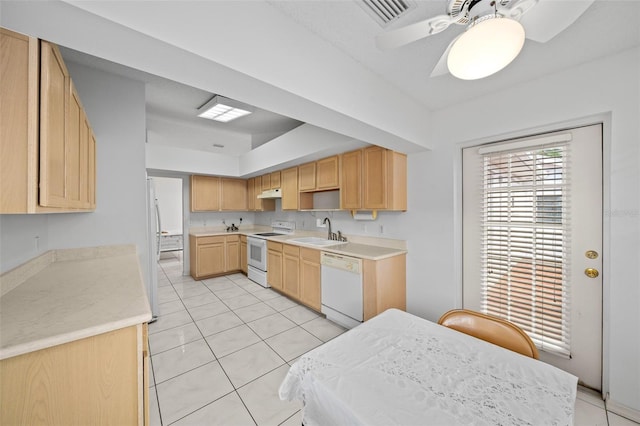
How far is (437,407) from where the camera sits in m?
0.85

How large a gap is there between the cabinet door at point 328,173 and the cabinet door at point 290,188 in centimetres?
57

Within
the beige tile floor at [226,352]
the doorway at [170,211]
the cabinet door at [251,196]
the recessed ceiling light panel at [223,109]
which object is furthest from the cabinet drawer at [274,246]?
the doorway at [170,211]

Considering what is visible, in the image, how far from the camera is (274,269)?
3.99 meters

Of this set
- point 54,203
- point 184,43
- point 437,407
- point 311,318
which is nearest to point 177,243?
point 311,318

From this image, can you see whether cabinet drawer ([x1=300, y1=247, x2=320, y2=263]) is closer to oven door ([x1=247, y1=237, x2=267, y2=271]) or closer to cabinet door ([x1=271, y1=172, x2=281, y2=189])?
oven door ([x1=247, y1=237, x2=267, y2=271])

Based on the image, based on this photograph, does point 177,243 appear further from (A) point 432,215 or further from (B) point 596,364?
(B) point 596,364

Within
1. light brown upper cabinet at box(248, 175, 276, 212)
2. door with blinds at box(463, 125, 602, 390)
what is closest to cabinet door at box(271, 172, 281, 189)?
light brown upper cabinet at box(248, 175, 276, 212)

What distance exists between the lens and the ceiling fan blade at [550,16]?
0.87 m

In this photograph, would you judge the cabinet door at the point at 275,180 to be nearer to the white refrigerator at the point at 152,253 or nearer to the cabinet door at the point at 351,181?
the cabinet door at the point at 351,181

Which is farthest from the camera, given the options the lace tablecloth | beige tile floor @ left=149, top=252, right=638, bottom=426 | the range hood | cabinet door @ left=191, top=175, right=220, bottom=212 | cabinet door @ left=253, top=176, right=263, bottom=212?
cabinet door @ left=253, top=176, right=263, bottom=212

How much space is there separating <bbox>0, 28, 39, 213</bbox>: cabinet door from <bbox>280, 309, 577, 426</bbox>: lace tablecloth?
1.27 meters

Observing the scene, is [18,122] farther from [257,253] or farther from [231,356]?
[257,253]

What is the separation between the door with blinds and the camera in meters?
1.84

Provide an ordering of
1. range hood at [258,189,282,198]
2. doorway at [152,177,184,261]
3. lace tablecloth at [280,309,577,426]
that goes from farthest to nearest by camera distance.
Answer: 1. doorway at [152,177,184,261]
2. range hood at [258,189,282,198]
3. lace tablecloth at [280,309,577,426]
